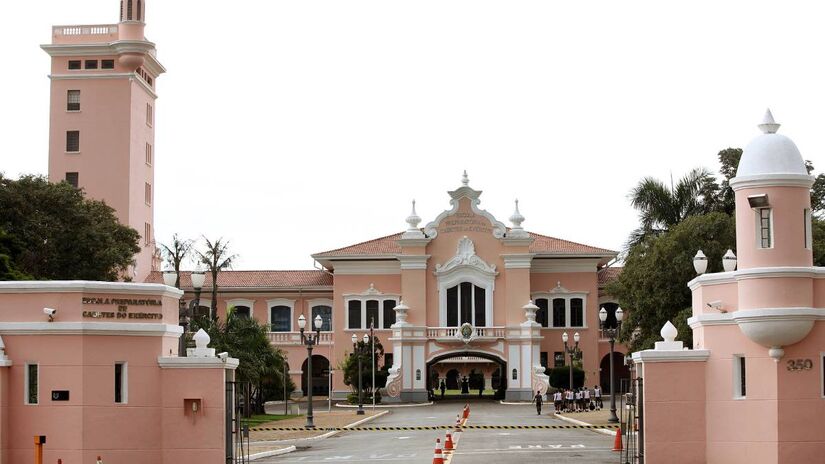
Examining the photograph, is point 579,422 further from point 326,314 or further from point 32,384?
point 326,314

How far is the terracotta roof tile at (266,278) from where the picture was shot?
8150 centimetres

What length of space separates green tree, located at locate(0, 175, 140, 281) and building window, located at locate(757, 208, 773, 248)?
133 feet

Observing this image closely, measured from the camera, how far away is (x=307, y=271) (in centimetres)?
8375

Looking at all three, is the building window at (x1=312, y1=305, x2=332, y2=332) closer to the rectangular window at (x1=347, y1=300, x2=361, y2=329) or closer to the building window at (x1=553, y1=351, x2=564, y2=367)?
the rectangular window at (x1=347, y1=300, x2=361, y2=329)

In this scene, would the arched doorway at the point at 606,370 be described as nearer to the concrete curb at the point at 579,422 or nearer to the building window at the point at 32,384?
the concrete curb at the point at 579,422

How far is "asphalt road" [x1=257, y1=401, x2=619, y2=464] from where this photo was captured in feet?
106

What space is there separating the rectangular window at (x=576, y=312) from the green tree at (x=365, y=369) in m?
12.4

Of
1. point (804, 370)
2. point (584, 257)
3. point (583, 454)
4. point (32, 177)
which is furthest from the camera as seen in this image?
point (584, 257)

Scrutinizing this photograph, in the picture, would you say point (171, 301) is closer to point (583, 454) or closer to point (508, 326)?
point (583, 454)

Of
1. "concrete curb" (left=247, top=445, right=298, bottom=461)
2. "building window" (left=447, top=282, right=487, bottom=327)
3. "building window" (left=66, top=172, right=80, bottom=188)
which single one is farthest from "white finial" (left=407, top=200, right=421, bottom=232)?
"concrete curb" (left=247, top=445, right=298, bottom=461)

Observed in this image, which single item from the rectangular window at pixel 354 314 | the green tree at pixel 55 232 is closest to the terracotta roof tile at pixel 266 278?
the rectangular window at pixel 354 314

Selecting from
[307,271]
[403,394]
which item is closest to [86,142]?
[307,271]

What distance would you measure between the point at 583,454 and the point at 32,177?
37549 millimetres

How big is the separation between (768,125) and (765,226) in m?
1.95
